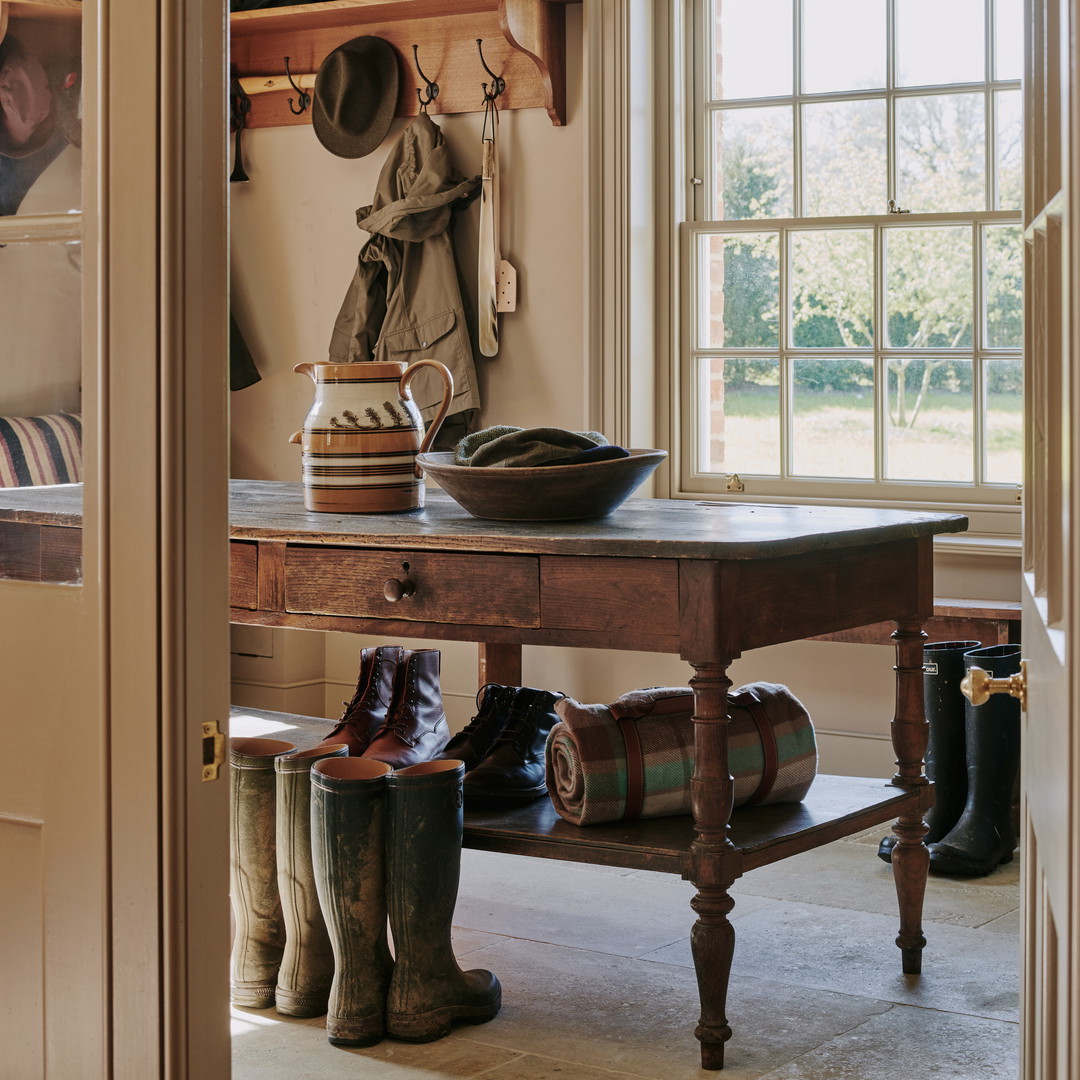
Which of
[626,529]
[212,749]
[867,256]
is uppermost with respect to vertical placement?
[867,256]

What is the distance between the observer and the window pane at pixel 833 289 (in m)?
3.93

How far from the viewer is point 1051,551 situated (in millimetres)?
1123

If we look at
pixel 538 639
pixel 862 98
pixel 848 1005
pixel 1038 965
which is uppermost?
pixel 862 98

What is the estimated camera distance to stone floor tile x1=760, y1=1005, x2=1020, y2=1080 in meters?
2.23

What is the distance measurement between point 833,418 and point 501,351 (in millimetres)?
1000

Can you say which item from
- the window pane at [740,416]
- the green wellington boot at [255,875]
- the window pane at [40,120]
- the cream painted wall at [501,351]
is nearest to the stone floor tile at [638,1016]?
the green wellington boot at [255,875]

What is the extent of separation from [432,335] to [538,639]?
6.94 ft

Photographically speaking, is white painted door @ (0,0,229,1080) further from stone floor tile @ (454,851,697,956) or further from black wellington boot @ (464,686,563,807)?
stone floor tile @ (454,851,697,956)

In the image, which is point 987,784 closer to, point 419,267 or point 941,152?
point 941,152

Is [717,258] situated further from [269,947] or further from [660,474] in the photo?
[269,947]

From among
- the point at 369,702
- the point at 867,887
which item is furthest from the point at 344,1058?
the point at 867,887

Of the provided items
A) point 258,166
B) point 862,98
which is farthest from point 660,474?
point 258,166

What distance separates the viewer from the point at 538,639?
2283 millimetres

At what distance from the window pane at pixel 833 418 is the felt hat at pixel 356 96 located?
147 cm
